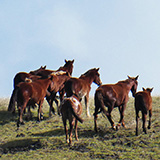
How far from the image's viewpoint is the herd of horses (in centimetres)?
1211

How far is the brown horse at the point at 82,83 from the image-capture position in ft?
53.0

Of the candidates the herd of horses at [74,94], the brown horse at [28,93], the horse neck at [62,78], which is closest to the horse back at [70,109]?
the herd of horses at [74,94]

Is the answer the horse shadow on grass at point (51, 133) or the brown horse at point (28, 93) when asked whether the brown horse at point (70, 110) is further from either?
the brown horse at point (28, 93)

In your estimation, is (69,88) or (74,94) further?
(69,88)

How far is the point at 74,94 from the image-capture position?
1591cm

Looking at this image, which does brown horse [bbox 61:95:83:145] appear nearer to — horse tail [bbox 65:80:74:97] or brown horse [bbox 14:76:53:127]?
brown horse [bbox 14:76:53:127]

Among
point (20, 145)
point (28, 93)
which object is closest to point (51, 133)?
→ point (20, 145)

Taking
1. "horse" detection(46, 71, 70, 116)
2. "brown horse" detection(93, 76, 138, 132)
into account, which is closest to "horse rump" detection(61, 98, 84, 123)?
"brown horse" detection(93, 76, 138, 132)

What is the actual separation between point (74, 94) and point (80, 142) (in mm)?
3663

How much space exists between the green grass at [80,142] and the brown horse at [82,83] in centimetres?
149

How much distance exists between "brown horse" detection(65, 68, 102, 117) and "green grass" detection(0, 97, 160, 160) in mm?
1495

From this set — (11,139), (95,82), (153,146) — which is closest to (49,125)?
(11,139)

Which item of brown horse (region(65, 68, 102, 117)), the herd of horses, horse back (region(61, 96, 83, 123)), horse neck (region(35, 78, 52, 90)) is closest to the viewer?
horse back (region(61, 96, 83, 123))

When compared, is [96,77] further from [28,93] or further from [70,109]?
[70,109]
